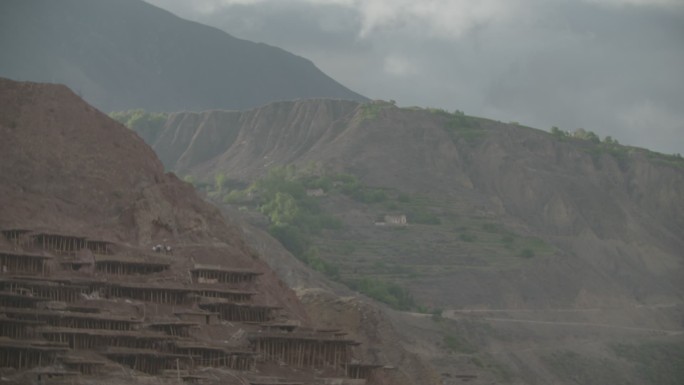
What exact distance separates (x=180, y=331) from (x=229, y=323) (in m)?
2.58

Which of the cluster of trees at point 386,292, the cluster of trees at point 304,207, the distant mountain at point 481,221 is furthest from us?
the cluster of trees at point 304,207

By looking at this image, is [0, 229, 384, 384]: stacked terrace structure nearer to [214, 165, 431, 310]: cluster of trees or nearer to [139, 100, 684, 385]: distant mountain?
A: [139, 100, 684, 385]: distant mountain

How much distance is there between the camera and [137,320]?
→ 50.8 meters

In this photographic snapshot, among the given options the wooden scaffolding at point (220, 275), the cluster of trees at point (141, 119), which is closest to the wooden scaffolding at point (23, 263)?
the wooden scaffolding at point (220, 275)

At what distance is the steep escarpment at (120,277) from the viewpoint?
48562mm

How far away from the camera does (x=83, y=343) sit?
159 ft

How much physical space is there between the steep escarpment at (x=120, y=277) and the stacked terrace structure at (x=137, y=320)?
0.04 m

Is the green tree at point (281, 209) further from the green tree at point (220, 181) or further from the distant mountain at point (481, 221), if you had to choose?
the green tree at point (220, 181)

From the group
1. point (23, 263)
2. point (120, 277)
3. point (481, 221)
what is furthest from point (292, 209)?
point (23, 263)

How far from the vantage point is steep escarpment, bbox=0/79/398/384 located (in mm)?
48562

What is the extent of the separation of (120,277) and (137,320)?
313cm

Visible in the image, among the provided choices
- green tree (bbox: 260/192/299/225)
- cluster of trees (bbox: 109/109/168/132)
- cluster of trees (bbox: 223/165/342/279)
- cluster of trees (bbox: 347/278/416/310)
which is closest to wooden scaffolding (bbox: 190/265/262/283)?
cluster of trees (bbox: 347/278/416/310)

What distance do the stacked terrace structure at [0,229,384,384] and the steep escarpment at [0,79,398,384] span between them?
0.04 meters

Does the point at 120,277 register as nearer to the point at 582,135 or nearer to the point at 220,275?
the point at 220,275
